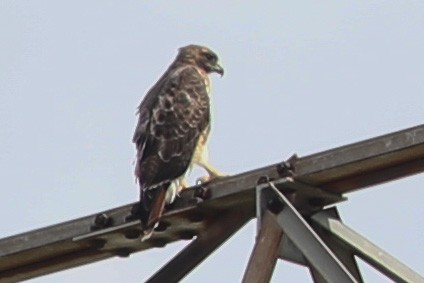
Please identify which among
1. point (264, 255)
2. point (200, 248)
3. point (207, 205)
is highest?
point (207, 205)

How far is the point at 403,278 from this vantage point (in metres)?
6.93

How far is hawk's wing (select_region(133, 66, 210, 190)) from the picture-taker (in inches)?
406

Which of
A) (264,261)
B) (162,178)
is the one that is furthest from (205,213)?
(162,178)

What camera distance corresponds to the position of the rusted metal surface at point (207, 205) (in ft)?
23.7

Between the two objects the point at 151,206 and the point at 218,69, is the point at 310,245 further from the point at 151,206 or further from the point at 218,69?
the point at 218,69

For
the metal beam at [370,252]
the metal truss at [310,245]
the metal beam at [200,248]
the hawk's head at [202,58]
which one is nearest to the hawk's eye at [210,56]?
the hawk's head at [202,58]

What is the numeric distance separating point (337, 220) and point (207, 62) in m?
5.86

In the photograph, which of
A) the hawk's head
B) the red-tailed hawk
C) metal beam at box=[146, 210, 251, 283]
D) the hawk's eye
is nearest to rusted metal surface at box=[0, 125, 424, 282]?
metal beam at box=[146, 210, 251, 283]

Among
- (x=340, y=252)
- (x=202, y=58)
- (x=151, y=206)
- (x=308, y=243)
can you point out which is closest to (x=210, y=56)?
(x=202, y=58)

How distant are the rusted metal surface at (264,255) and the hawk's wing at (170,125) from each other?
2.49 metres

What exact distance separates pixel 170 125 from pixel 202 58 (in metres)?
2.23

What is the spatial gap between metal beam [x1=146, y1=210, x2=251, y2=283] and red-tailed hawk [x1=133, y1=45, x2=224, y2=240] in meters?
1.14

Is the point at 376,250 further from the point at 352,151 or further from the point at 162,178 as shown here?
the point at 162,178

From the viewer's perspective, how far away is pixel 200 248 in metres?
7.88
